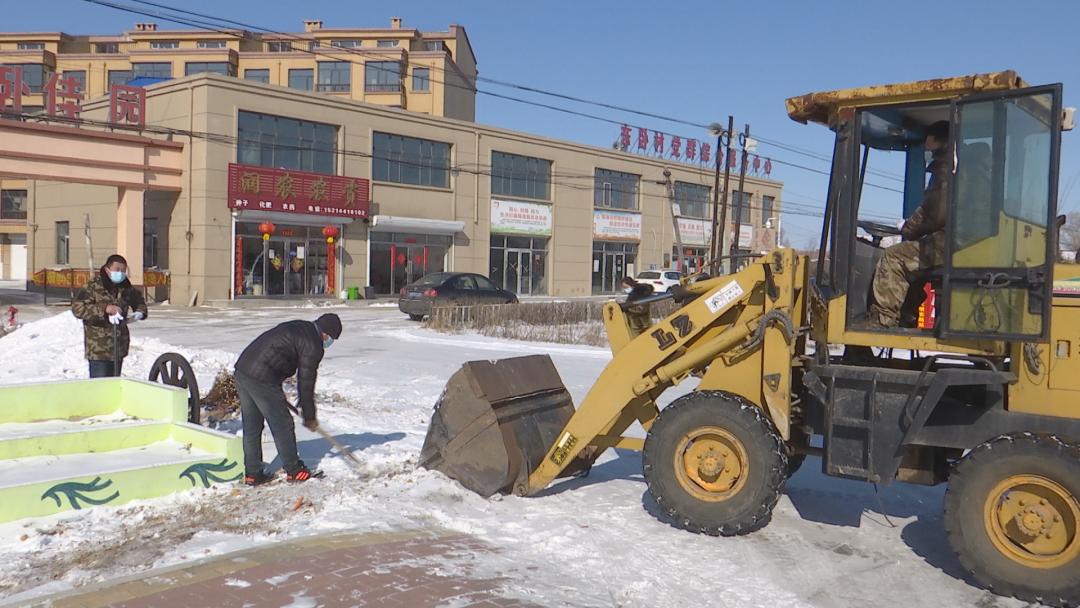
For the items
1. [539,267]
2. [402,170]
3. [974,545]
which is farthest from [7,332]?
[539,267]

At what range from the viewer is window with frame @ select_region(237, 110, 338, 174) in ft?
98.5

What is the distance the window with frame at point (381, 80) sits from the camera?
59.3 m

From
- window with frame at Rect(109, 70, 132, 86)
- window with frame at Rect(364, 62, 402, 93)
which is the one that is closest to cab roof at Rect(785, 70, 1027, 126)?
window with frame at Rect(364, 62, 402, 93)

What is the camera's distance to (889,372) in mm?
5141

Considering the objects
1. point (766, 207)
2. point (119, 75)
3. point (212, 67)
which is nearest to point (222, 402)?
point (766, 207)

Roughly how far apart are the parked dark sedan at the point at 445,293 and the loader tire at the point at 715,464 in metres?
17.3

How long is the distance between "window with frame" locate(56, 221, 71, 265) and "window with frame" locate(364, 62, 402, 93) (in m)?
28.8

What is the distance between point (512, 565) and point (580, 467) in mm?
2114

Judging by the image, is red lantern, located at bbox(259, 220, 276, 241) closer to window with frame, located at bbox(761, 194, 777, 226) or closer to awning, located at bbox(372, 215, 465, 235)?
awning, located at bbox(372, 215, 465, 235)

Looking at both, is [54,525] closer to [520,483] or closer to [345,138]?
[520,483]

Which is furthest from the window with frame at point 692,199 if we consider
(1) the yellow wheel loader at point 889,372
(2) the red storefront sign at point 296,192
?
(1) the yellow wheel loader at point 889,372

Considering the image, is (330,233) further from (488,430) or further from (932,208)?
(932,208)

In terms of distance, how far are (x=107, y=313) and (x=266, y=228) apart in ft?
76.2

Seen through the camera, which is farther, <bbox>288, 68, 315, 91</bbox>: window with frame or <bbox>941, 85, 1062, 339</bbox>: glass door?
<bbox>288, 68, 315, 91</bbox>: window with frame
